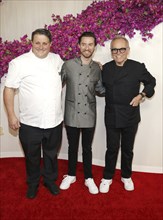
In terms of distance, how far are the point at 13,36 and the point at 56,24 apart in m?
0.61

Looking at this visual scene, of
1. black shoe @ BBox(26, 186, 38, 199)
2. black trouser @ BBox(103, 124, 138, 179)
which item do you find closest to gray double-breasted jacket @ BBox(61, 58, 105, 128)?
black trouser @ BBox(103, 124, 138, 179)

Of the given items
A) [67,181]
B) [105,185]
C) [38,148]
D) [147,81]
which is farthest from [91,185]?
[147,81]

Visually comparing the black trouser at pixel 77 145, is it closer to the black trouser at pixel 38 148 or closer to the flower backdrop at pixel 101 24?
the black trouser at pixel 38 148

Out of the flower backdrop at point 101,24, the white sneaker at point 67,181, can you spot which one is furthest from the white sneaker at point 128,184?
the flower backdrop at point 101,24

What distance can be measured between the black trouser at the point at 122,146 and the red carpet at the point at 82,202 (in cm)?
19

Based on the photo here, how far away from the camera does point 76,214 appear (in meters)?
2.30

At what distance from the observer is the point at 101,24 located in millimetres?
2770

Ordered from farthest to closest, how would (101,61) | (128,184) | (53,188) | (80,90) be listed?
(101,61), (128,184), (53,188), (80,90)

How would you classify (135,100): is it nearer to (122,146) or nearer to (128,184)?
(122,146)

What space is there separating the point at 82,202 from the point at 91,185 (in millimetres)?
238

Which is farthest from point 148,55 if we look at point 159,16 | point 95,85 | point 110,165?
point 110,165

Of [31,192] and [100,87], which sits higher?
[100,87]

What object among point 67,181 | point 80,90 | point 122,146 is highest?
point 80,90

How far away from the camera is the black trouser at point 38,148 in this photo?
2.37 m
